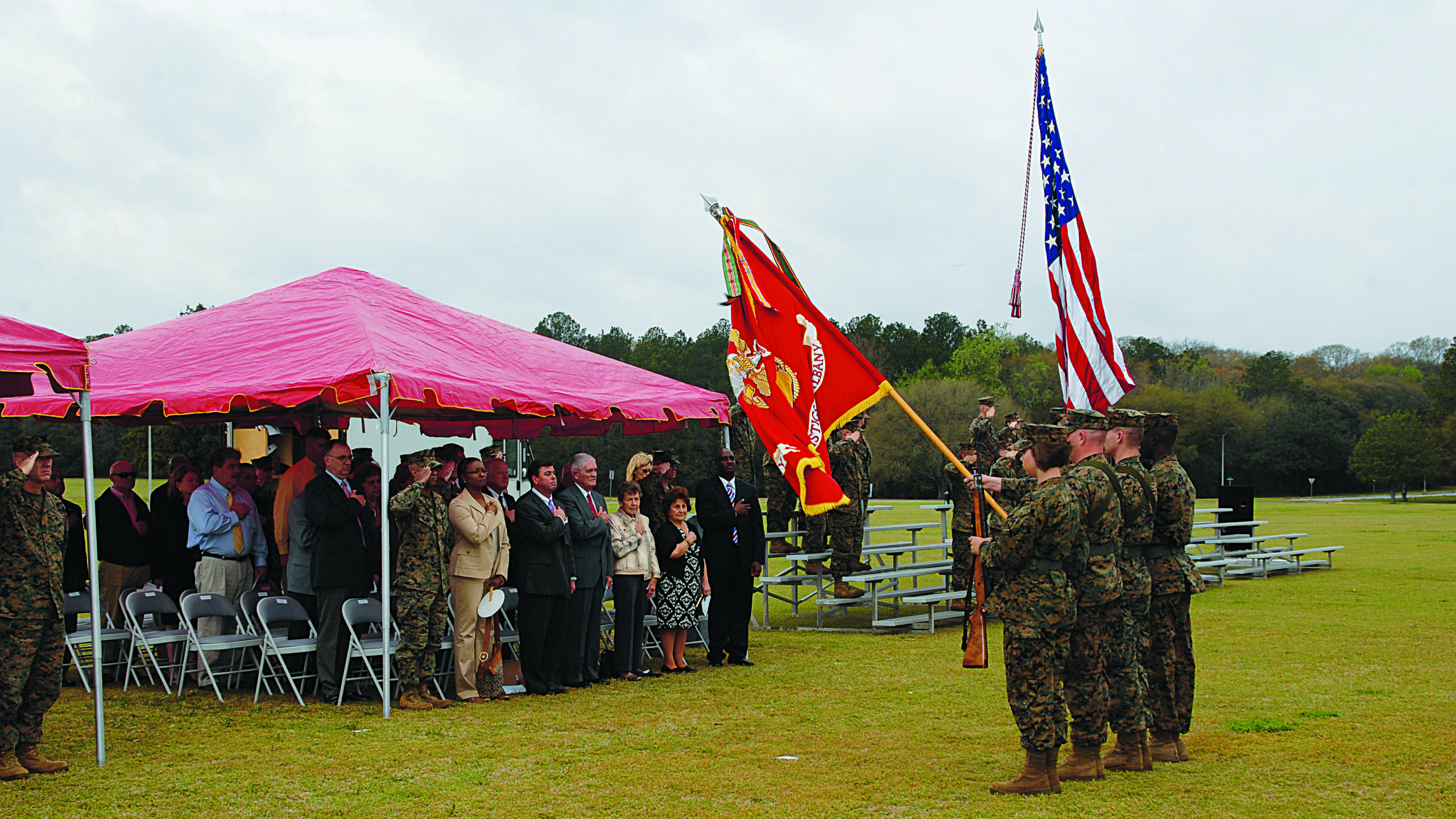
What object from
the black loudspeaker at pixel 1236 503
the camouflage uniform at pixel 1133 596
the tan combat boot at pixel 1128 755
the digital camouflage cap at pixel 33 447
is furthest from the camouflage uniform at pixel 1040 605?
the black loudspeaker at pixel 1236 503

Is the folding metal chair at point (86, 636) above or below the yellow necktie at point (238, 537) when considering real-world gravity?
below

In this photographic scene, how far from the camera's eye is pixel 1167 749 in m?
6.48

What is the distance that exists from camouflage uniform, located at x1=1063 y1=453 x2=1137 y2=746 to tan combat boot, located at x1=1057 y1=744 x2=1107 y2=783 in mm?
41

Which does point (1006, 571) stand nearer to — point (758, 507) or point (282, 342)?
point (758, 507)

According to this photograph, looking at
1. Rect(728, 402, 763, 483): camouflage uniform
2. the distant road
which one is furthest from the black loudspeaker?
the distant road

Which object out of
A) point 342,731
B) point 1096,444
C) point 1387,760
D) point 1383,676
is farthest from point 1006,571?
point 1383,676

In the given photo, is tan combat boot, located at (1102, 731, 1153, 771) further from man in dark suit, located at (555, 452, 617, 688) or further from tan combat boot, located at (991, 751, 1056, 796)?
man in dark suit, located at (555, 452, 617, 688)

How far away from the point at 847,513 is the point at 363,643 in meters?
6.30

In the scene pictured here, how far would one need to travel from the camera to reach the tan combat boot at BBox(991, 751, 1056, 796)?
570 centimetres

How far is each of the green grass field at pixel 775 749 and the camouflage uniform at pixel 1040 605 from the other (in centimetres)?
44

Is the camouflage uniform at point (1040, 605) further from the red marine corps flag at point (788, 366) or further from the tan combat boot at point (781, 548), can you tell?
the tan combat boot at point (781, 548)

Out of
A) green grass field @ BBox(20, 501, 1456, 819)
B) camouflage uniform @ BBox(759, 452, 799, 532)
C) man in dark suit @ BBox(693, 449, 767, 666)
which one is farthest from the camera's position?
camouflage uniform @ BBox(759, 452, 799, 532)

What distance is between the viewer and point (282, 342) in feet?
29.1

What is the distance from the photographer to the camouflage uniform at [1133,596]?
238 inches
